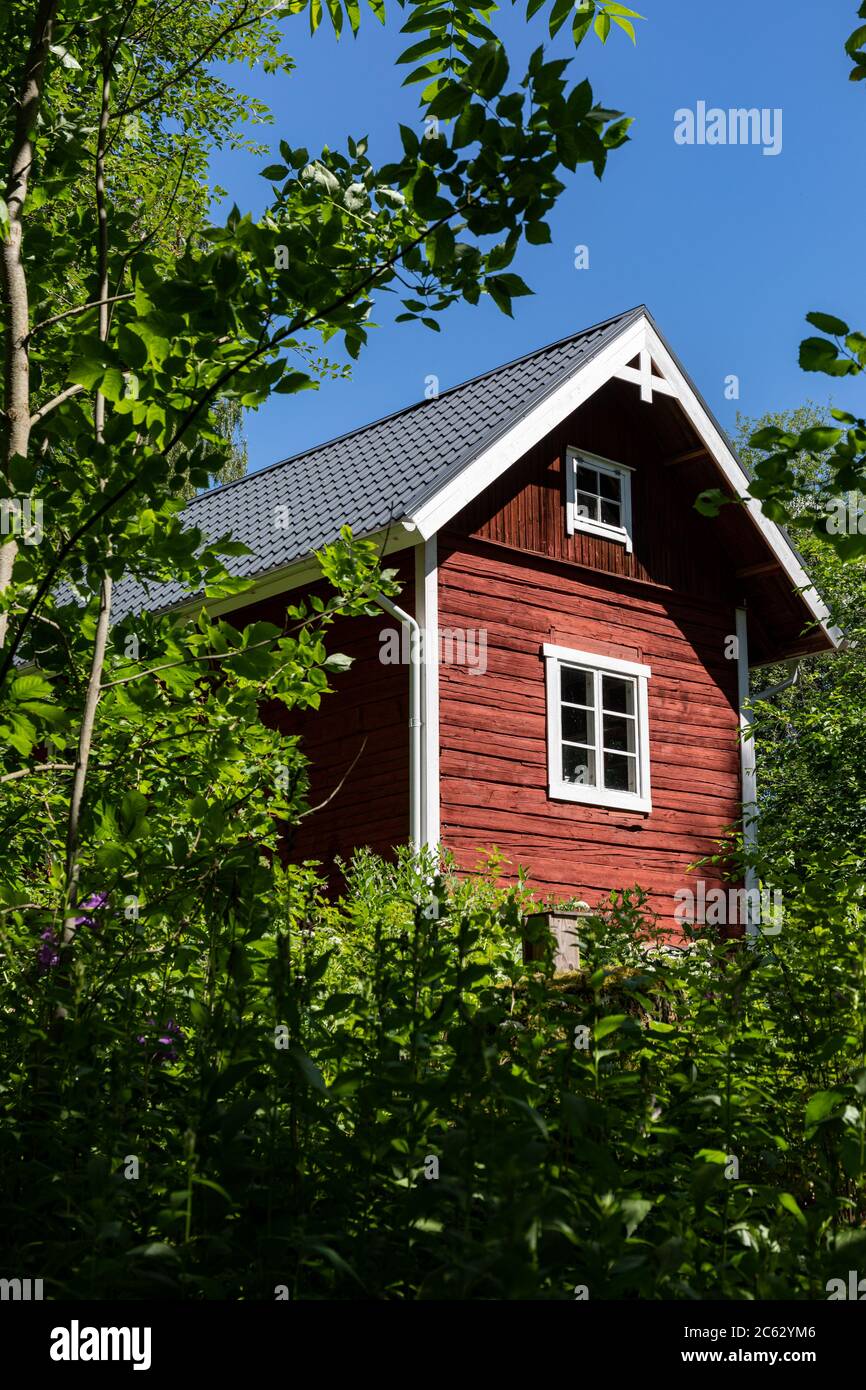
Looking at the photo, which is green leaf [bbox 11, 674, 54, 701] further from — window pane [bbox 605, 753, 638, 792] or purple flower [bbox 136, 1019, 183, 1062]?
window pane [bbox 605, 753, 638, 792]

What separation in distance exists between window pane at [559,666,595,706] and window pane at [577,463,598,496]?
6.31 feet

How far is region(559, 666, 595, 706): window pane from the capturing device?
1286 centimetres

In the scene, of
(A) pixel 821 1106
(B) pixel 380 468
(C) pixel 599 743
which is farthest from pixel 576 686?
(A) pixel 821 1106

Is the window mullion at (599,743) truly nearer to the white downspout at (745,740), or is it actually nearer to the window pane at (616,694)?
the window pane at (616,694)

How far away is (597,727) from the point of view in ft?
41.2

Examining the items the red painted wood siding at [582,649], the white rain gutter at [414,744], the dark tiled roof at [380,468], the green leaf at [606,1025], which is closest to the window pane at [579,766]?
the red painted wood siding at [582,649]

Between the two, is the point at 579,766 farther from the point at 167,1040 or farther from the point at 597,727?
the point at 167,1040

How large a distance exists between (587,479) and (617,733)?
2.85 m

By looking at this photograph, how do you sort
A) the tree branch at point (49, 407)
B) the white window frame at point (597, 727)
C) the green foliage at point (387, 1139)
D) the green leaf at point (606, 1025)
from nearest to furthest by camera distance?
the green foliage at point (387, 1139) → the green leaf at point (606, 1025) → the tree branch at point (49, 407) → the white window frame at point (597, 727)

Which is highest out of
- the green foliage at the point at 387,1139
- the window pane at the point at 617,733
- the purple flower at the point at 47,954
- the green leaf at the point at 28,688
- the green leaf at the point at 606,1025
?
the window pane at the point at 617,733

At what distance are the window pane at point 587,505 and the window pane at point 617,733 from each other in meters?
2.11

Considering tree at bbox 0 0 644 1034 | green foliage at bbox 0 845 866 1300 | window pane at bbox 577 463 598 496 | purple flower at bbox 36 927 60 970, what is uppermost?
window pane at bbox 577 463 598 496

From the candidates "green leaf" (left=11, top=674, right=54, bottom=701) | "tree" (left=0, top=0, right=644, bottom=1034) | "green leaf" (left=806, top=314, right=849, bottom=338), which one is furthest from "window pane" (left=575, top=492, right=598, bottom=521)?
"green leaf" (left=11, top=674, right=54, bottom=701)

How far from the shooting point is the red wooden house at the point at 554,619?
37.3 feet
